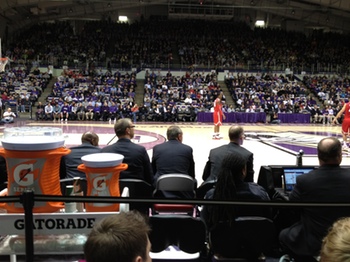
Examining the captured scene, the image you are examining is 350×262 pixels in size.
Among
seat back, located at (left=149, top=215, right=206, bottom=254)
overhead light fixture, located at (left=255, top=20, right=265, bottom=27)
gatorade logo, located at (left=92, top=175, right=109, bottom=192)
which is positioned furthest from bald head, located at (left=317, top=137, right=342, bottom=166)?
overhead light fixture, located at (left=255, top=20, right=265, bottom=27)

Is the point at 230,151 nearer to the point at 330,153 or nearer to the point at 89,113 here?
the point at 330,153

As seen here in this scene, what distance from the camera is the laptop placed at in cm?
407

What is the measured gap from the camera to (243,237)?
3.01 m

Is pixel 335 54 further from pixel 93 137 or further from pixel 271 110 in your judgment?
pixel 93 137

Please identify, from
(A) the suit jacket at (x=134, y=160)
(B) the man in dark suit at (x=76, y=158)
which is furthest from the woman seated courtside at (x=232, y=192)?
(B) the man in dark suit at (x=76, y=158)

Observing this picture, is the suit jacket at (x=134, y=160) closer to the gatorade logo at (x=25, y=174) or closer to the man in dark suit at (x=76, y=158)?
the man in dark suit at (x=76, y=158)

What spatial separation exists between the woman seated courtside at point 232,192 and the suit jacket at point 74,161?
1.85 m

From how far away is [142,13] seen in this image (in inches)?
1566

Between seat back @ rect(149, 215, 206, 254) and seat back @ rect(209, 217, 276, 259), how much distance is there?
127 mm

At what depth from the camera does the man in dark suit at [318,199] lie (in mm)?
2852

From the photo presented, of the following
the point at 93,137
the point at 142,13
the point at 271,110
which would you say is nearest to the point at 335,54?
the point at 271,110

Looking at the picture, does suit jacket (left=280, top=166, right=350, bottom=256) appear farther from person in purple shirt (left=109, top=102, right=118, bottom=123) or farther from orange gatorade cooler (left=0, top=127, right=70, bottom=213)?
person in purple shirt (left=109, top=102, right=118, bottom=123)

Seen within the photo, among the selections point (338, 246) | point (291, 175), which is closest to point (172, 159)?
→ point (291, 175)

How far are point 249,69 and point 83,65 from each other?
13.5 m
